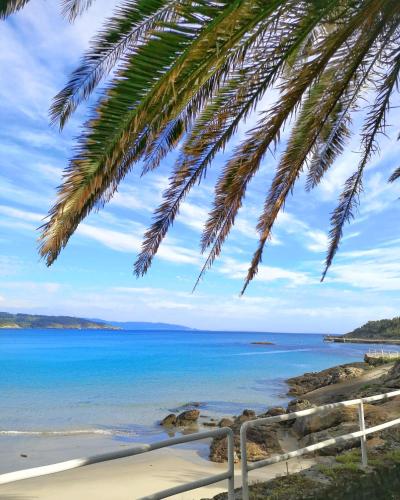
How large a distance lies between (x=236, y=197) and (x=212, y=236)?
0.76 metres

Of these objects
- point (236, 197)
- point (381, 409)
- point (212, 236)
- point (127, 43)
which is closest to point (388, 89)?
point (236, 197)

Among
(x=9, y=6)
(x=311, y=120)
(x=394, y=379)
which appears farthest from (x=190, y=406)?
(x=9, y=6)

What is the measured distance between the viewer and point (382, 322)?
134250mm

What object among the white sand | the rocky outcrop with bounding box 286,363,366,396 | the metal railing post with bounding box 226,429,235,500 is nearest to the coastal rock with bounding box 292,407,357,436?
the white sand

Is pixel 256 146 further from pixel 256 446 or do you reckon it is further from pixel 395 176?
pixel 256 446

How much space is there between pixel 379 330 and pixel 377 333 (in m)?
1.89

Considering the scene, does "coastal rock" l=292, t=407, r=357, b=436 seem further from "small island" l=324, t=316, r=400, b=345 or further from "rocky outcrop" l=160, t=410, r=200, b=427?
"small island" l=324, t=316, r=400, b=345

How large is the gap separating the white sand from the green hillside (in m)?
108

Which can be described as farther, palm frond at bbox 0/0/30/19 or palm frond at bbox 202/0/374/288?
palm frond at bbox 202/0/374/288

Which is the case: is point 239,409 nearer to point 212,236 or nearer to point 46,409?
point 46,409

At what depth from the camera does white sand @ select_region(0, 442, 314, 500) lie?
825 centimetres

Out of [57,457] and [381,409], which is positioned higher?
[381,409]

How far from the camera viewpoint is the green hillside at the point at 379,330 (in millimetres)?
114312

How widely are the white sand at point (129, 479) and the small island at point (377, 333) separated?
95114 mm
